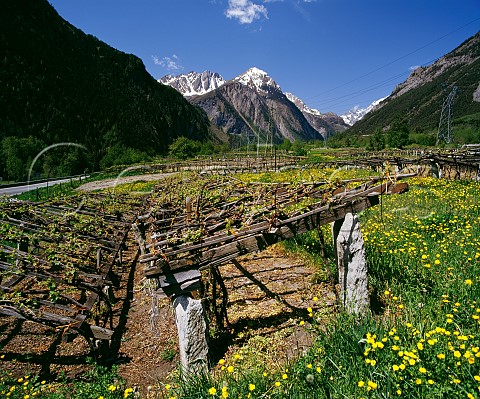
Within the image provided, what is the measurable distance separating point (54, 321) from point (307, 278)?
5.28 meters

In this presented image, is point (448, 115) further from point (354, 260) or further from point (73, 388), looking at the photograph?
point (73, 388)

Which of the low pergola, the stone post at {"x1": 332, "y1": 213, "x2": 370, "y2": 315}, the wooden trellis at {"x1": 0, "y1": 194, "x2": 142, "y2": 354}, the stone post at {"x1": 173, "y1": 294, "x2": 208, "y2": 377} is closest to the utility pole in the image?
the low pergola

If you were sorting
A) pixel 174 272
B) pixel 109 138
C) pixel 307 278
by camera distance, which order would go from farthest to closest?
pixel 109 138 < pixel 307 278 < pixel 174 272

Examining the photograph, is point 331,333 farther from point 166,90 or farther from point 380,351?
point 166,90

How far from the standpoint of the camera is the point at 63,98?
87250mm

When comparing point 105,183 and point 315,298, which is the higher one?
point 315,298

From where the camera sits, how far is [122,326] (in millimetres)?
6301

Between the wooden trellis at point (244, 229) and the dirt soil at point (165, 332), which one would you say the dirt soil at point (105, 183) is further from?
the wooden trellis at point (244, 229)

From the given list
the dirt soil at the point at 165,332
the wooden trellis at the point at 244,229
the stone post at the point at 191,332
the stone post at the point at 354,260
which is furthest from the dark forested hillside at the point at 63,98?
the stone post at the point at 354,260

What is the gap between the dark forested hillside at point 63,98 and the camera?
66125 millimetres

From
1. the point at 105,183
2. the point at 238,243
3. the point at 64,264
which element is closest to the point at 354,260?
the point at 238,243

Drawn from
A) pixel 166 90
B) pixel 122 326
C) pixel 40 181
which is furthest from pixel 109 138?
pixel 122 326

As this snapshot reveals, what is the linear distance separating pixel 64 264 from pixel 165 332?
2.87m

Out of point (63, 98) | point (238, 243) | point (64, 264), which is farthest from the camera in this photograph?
point (63, 98)
